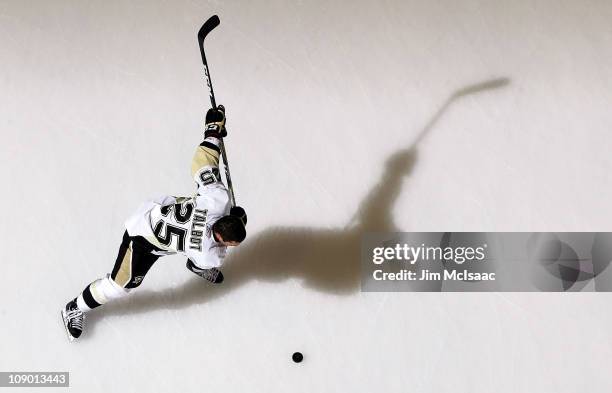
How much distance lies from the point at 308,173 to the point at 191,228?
84 cm

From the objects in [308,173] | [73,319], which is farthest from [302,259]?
[73,319]

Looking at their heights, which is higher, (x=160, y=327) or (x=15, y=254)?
(x=15, y=254)

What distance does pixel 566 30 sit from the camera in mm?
4223

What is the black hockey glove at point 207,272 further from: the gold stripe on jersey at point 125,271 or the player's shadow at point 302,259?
the gold stripe on jersey at point 125,271

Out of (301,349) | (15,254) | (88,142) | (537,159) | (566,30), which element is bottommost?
(301,349)

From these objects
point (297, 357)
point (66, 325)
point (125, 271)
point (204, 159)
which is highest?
point (204, 159)

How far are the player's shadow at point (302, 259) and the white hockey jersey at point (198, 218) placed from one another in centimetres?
42

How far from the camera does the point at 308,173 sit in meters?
3.97

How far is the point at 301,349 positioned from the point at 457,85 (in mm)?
1457

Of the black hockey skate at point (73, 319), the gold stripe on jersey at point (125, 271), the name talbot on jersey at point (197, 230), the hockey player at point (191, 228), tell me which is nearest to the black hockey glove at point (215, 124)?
the hockey player at point (191, 228)


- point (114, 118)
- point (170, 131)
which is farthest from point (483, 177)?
point (114, 118)

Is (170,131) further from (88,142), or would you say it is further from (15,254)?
(15,254)

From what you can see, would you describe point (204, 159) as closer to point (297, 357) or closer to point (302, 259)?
point (302, 259)

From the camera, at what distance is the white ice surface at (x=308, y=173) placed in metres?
3.66
